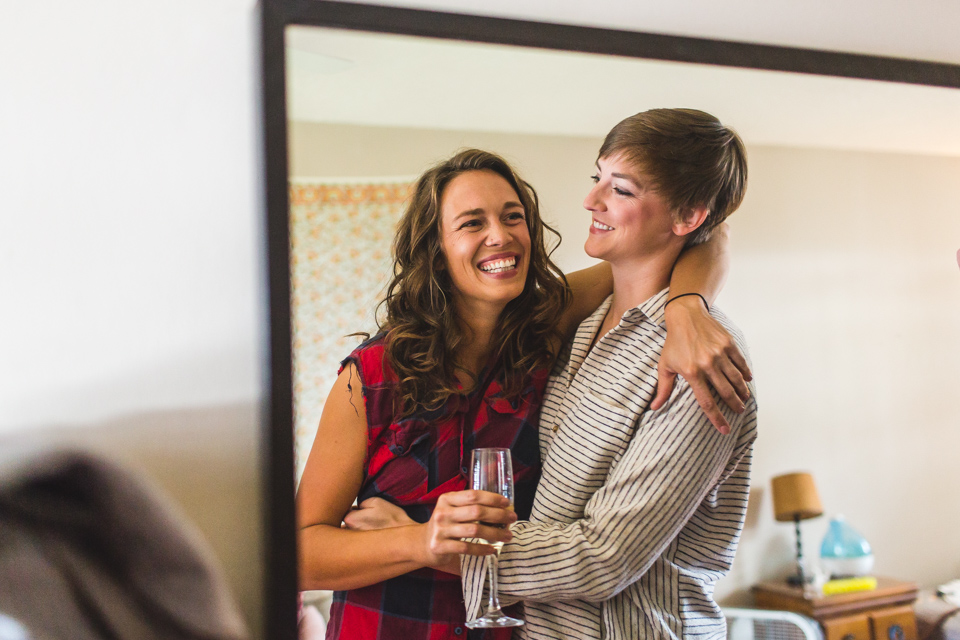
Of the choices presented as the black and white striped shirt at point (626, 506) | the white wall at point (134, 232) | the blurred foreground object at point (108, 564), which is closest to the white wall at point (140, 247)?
the white wall at point (134, 232)

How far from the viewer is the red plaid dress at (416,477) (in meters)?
0.89

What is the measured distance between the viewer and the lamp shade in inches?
38.7

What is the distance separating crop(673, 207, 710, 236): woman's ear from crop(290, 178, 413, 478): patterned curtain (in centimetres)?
36

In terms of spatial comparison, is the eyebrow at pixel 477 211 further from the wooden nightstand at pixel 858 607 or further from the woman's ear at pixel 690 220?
the wooden nightstand at pixel 858 607

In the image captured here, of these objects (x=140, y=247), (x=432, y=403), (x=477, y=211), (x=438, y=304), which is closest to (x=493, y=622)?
(x=432, y=403)

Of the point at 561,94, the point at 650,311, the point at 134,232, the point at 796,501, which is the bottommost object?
the point at 796,501

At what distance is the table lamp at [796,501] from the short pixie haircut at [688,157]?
0.33 meters

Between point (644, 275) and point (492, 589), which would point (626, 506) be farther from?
point (644, 275)

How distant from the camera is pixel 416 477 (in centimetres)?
91

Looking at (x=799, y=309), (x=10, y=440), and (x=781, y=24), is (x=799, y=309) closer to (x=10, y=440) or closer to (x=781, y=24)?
(x=781, y=24)

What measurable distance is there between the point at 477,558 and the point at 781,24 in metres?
0.86

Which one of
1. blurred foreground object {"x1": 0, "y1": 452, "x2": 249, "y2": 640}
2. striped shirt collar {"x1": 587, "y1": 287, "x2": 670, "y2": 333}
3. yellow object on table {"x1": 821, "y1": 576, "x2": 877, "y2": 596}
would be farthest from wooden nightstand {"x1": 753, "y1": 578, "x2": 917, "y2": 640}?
blurred foreground object {"x1": 0, "y1": 452, "x2": 249, "y2": 640}

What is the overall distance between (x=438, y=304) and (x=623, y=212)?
253mm

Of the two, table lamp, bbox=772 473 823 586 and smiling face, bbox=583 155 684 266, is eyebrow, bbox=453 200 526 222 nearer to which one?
smiling face, bbox=583 155 684 266
